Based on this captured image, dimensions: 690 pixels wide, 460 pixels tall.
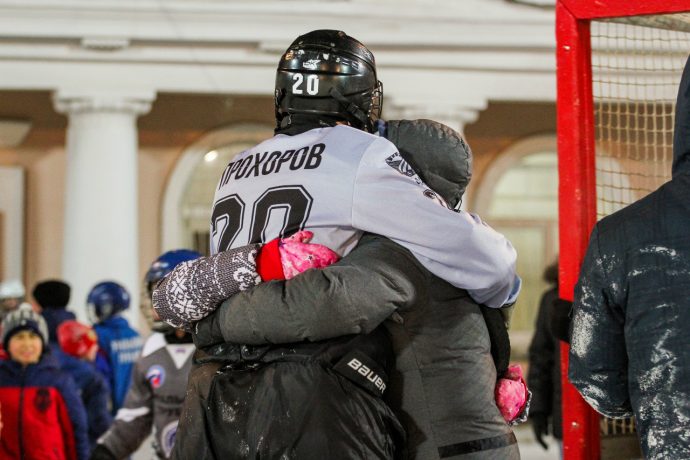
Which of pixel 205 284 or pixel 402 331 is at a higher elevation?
pixel 205 284

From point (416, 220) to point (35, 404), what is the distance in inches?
146

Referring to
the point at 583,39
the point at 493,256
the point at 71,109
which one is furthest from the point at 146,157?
the point at 493,256

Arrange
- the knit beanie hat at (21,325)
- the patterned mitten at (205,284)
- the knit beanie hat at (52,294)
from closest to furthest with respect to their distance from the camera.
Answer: the patterned mitten at (205,284) → the knit beanie hat at (21,325) → the knit beanie hat at (52,294)

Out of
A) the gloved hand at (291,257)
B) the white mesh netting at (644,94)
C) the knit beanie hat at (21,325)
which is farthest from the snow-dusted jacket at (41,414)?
the gloved hand at (291,257)

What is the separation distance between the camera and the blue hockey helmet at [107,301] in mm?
9273

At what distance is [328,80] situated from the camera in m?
3.33

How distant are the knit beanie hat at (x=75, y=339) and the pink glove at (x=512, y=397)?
507 cm

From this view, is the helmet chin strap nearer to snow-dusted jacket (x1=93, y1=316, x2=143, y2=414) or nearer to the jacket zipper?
the jacket zipper

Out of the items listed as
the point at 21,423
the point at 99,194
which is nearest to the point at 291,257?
the point at 21,423

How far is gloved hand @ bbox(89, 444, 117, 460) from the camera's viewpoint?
5.17 metres

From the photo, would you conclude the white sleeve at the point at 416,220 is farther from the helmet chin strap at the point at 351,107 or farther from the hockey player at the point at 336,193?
the helmet chin strap at the point at 351,107

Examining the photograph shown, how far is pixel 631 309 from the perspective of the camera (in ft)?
9.52

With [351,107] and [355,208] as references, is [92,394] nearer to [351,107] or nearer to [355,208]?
[351,107]

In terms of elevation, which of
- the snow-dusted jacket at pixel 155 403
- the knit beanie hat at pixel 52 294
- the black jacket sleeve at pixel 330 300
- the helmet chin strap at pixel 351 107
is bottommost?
the knit beanie hat at pixel 52 294
